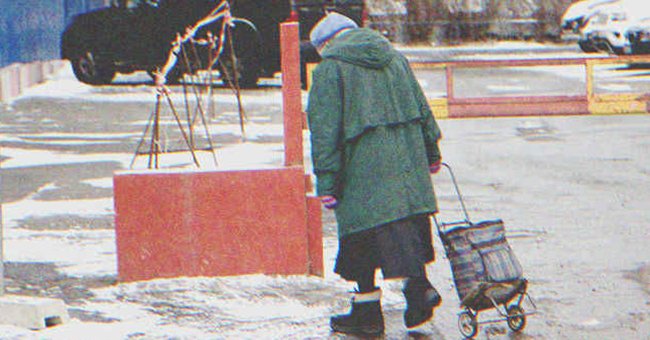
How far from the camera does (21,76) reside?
71.9 feet

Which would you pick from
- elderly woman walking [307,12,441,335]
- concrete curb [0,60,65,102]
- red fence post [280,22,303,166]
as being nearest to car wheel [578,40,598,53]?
concrete curb [0,60,65,102]

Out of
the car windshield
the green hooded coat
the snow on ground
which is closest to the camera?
the green hooded coat

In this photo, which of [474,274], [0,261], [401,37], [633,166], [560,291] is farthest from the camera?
[401,37]

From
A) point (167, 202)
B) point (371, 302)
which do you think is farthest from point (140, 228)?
point (371, 302)

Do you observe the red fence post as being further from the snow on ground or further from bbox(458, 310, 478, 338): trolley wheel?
bbox(458, 310, 478, 338): trolley wheel

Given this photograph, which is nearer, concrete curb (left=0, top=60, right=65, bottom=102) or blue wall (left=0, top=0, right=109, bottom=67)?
concrete curb (left=0, top=60, right=65, bottom=102)

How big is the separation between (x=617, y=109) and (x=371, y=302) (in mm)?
11964

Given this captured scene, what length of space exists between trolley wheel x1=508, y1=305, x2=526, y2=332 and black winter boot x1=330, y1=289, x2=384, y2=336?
1.99ft

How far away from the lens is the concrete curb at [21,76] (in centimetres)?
2011

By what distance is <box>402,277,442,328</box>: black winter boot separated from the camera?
5.98 metres

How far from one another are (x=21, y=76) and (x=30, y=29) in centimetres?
223

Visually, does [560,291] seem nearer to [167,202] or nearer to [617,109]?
[167,202]

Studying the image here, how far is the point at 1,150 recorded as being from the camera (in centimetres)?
1405

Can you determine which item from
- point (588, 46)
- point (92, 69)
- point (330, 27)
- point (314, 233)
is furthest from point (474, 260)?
point (588, 46)
